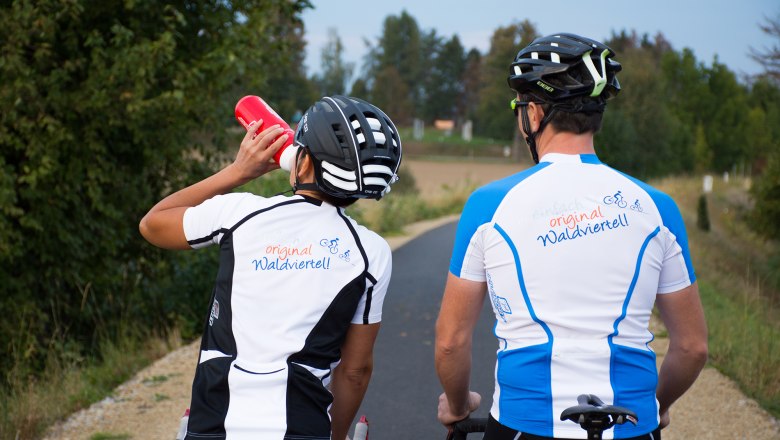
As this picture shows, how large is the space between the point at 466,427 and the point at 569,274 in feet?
2.41

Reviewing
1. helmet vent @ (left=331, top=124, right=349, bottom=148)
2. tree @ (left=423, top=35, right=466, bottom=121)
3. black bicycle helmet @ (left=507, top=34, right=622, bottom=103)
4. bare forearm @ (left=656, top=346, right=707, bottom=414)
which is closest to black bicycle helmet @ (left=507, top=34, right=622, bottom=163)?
black bicycle helmet @ (left=507, top=34, right=622, bottom=103)

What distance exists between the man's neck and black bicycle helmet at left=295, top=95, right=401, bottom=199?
49 cm

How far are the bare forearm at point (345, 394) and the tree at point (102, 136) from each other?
6.52 meters

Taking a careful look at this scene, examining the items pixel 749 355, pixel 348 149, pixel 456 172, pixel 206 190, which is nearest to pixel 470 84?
pixel 456 172

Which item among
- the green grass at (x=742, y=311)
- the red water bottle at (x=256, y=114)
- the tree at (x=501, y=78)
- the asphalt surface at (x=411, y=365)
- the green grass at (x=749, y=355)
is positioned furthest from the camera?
the tree at (x=501, y=78)

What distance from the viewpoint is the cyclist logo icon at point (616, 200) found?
262cm

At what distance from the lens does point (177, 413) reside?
6.87 metres

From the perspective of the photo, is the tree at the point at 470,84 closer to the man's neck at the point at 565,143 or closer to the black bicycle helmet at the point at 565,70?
the black bicycle helmet at the point at 565,70

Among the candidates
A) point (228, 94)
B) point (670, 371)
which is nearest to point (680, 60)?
point (228, 94)

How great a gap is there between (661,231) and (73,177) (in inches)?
310

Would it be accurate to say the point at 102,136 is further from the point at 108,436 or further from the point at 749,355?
the point at 749,355

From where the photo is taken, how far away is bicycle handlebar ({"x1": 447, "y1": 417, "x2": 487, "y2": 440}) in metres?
2.96

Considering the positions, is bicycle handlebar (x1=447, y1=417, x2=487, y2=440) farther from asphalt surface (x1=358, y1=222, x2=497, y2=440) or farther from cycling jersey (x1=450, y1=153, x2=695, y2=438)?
asphalt surface (x1=358, y1=222, x2=497, y2=440)

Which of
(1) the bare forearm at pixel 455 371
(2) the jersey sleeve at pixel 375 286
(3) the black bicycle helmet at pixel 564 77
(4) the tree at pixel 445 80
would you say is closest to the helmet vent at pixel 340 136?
(2) the jersey sleeve at pixel 375 286
